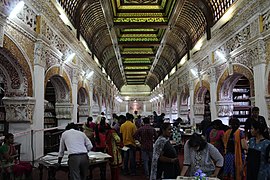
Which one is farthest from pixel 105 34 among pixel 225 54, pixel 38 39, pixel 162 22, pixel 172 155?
pixel 172 155

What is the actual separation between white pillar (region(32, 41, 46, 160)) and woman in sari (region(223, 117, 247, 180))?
4.63m

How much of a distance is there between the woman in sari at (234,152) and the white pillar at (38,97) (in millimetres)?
4635

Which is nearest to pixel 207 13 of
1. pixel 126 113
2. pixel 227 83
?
pixel 227 83

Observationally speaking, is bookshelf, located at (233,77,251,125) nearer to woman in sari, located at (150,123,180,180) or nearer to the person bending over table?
woman in sari, located at (150,123,180,180)

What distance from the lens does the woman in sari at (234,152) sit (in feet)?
17.3

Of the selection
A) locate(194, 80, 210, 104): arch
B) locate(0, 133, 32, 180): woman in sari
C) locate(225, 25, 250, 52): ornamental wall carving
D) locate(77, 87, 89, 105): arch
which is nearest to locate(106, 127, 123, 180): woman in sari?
locate(0, 133, 32, 180): woman in sari

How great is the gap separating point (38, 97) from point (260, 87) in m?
5.73

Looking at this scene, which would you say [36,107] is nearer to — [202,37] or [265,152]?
[265,152]

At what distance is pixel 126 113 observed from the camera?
9.27 meters

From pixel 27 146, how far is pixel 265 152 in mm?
5651

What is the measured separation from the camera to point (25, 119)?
7.21 m

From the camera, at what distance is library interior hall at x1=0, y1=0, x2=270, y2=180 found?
5.11 meters

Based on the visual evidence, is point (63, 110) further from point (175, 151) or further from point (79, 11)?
point (175, 151)

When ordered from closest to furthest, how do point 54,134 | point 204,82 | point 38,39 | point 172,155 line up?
point 172,155, point 38,39, point 54,134, point 204,82
